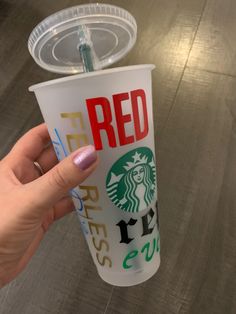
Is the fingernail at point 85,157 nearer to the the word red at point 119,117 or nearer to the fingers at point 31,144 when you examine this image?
the the word red at point 119,117

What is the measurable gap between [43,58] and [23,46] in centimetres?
60

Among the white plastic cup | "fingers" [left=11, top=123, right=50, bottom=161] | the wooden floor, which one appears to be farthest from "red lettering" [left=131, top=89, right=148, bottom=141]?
the wooden floor

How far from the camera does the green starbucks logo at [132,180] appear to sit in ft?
1.47

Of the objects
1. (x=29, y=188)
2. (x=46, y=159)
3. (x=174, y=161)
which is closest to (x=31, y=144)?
(x=46, y=159)

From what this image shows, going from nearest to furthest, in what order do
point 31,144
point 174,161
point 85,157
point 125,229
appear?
point 85,157, point 125,229, point 31,144, point 174,161

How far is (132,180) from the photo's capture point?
1.52ft

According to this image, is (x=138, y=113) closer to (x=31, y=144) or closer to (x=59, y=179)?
(x=59, y=179)

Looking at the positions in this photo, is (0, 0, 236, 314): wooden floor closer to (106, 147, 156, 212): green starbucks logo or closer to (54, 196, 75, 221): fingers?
(54, 196, 75, 221): fingers

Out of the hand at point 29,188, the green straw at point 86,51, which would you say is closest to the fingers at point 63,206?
the hand at point 29,188

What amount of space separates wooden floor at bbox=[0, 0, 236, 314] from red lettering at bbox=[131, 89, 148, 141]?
0.38 meters

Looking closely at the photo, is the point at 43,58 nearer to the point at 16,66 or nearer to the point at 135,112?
the point at 135,112

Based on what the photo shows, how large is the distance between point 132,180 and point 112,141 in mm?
64

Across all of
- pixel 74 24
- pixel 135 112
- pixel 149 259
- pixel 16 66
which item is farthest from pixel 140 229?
pixel 16 66

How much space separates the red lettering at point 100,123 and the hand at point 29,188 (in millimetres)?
26
